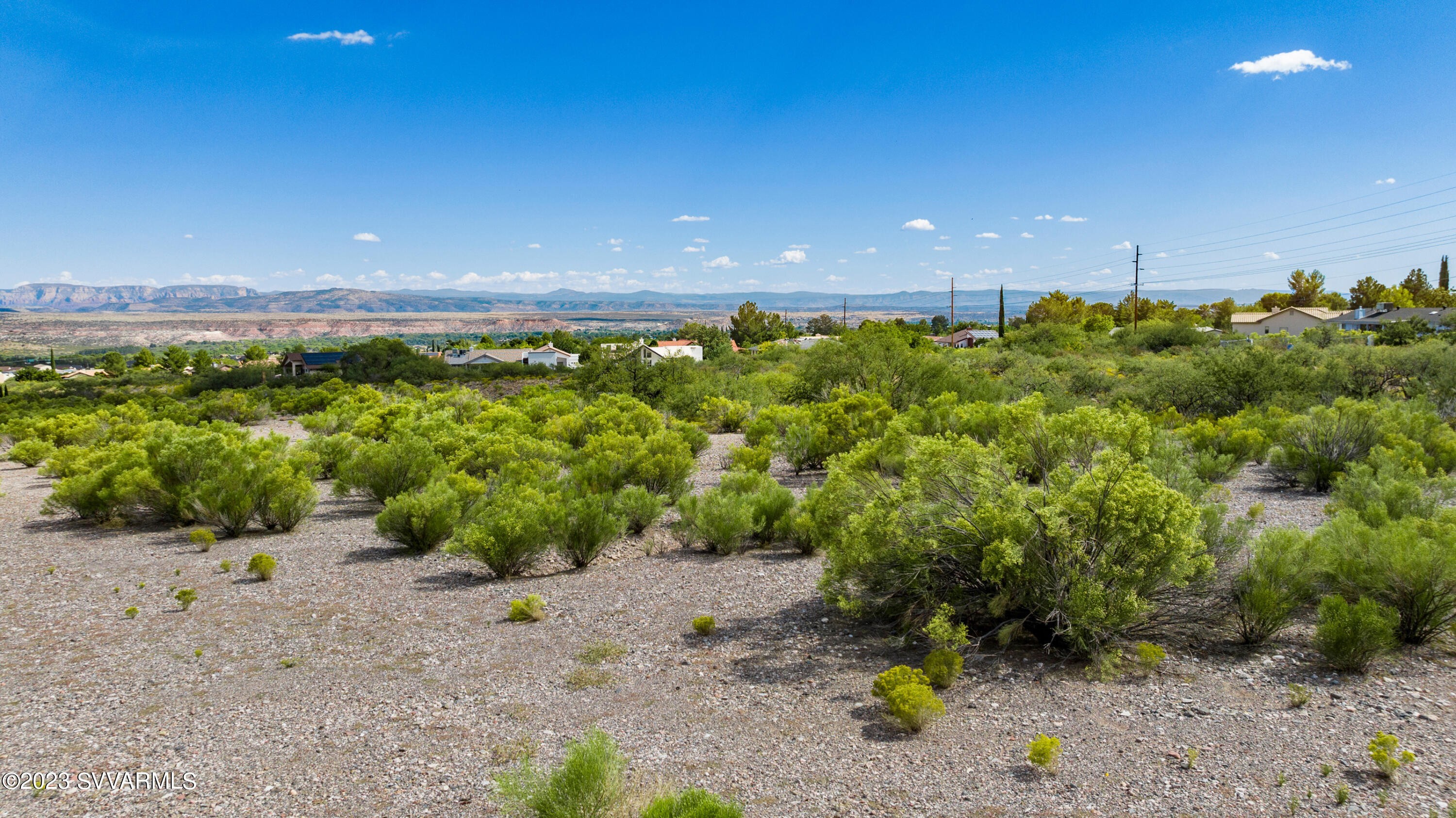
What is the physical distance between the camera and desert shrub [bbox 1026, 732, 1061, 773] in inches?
216

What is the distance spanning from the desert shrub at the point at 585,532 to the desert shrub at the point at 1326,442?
1326 cm

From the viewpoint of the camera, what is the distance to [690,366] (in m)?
38.1

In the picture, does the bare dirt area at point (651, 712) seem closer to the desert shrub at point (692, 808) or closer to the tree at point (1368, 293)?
the desert shrub at point (692, 808)

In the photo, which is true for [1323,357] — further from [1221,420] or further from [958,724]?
[958,724]

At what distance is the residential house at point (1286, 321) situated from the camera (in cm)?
7362

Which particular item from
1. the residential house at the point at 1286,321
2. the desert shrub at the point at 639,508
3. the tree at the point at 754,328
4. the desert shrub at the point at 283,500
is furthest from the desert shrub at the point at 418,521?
the tree at the point at 754,328

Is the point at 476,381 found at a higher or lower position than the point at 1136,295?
lower

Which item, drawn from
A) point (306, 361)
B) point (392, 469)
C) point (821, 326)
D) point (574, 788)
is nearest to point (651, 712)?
point (574, 788)

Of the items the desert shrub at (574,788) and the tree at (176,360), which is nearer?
the desert shrub at (574,788)

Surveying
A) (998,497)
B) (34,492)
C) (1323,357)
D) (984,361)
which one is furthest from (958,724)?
(984,361)

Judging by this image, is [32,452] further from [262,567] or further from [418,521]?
[418,521]

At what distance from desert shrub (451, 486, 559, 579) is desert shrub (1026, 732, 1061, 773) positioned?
737 centimetres

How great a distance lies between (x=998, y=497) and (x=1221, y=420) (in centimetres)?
1502

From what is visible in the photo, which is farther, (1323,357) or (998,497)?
(1323,357)
